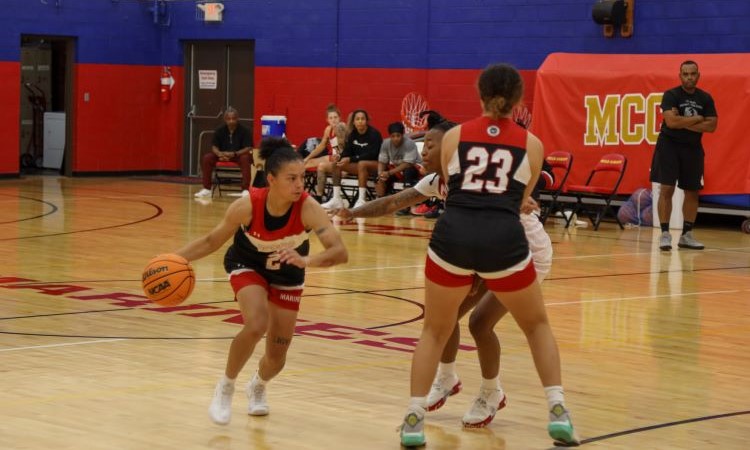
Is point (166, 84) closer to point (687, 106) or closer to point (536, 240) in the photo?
point (687, 106)

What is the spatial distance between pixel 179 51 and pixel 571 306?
652 inches

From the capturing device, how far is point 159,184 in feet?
76.6

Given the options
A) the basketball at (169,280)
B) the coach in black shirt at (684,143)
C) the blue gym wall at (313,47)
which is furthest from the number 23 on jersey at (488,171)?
the blue gym wall at (313,47)

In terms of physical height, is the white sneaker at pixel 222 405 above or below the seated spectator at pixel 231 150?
below

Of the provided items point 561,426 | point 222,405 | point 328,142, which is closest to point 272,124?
point 328,142

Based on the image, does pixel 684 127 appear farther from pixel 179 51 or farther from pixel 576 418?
pixel 179 51

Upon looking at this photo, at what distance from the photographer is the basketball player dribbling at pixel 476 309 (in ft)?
19.4

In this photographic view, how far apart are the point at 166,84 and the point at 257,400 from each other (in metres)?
19.8

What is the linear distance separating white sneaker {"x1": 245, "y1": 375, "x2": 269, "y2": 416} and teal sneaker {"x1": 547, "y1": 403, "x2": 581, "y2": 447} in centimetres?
141

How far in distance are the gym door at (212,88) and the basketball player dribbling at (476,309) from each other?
58.6 ft

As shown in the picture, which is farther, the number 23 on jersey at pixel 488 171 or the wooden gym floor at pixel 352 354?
the wooden gym floor at pixel 352 354

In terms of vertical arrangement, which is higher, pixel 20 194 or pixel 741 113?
pixel 741 113

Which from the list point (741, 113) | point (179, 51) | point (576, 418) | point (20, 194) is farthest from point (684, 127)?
point (179, 51)

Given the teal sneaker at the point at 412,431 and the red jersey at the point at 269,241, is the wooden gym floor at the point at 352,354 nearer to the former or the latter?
the teal sneaker at the point at 412,431
